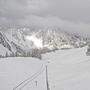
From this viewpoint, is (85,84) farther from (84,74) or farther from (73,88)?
(84,74)

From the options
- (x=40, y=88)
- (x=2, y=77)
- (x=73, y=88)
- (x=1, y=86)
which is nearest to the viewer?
(x=73, y=88)

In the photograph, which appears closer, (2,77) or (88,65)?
(88,65)

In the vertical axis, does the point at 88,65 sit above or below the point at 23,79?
above

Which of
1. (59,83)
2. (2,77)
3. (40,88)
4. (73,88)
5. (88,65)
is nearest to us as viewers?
(73,88)

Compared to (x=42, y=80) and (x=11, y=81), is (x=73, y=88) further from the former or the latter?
(x=11, y=81)

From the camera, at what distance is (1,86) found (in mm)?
7422

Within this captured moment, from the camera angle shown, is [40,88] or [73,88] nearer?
[73,88]

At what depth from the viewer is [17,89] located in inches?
251

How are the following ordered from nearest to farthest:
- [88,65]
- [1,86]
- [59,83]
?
[59,83] → [88,65] → [1,86]

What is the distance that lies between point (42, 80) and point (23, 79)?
2.74ft

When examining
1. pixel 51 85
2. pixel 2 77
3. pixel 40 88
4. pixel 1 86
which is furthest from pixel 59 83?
pixel 2 77

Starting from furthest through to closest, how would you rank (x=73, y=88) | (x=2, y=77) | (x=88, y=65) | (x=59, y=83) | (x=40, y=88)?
(x=2, y=77) → (x=88, y=65) → (x=40, y=88) → (x=59, y=83) → (x=73, y=88)

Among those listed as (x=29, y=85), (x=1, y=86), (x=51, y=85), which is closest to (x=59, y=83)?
(x=51, y=85)

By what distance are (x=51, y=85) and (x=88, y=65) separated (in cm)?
171
